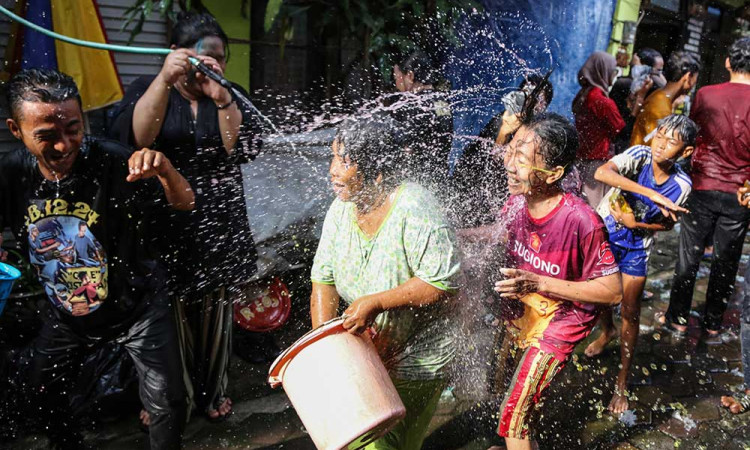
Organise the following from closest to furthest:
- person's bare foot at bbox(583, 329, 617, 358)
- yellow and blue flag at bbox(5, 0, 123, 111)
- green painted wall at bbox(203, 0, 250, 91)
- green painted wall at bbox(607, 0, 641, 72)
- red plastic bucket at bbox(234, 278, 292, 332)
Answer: red plastic bucket at bbox(234, 278, 292, 332)
yellow and blue flag at bbox(5, 0, 123, 111)
person's bare foot at bbox(583, 329, 617, 358)
green painted wall at bbox(203, 0, 250, 91)
green painted wall at bbox(607, 0, 641, 72)

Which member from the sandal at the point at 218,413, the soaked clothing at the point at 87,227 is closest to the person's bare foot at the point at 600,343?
the sandal at the point at 218,413

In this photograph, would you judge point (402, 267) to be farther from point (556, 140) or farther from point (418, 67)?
point (418, 67)

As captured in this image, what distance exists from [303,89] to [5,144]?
132 inches

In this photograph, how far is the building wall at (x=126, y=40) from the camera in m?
5.10

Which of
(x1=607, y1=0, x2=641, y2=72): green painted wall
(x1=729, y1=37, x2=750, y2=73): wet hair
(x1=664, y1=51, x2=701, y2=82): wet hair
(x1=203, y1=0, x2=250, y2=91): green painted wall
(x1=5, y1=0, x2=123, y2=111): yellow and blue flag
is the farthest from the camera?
(x1=607, y1=0, x2=641, y2=72): green painted wall

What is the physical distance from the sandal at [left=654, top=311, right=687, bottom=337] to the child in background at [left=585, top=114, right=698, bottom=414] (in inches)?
60.7

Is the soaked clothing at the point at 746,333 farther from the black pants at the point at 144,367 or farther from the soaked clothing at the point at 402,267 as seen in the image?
the black pants at the point at 144,367

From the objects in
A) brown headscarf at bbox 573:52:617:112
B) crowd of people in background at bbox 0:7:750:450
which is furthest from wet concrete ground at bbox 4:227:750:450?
brown headscarf at bbox 573:52:617:112

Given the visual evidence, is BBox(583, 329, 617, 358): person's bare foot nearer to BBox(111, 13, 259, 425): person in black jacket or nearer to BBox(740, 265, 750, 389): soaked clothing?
BBox(740, 265, 750, 389): soaked clothing

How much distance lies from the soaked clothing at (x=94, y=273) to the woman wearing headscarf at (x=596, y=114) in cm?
449

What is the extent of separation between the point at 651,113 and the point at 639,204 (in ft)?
9.35

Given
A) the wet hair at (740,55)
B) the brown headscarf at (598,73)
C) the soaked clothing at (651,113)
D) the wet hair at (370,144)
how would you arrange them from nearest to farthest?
the wet hair at (370,144), the wet hair at (740,55), the brown headscarf at (598,73), the soaked clothing at (651,113)

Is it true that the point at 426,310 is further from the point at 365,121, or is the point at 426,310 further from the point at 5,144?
the point at 5,144

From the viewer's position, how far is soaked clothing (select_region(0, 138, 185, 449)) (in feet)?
8.27
